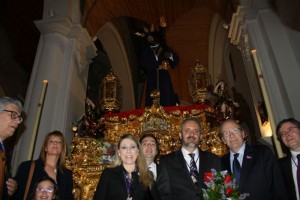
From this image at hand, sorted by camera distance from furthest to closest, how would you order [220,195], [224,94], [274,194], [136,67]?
[136,67] → [224,94] → [274,194] → [220,195]

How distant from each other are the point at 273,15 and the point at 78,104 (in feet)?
14.0

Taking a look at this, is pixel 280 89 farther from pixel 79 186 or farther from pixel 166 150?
pixel 79 186

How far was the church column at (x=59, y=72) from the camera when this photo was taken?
17.2 ft

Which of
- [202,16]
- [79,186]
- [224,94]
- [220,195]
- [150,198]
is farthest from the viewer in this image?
[202,16]

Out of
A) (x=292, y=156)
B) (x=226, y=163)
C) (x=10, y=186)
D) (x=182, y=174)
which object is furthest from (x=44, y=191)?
(x=292, y=156)

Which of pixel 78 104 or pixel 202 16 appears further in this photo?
pixel 202 16

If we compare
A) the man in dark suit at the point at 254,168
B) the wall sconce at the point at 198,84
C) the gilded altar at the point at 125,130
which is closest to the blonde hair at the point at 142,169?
the man in dark suit at the point at 254,168

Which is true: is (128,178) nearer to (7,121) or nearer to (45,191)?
(45,191)

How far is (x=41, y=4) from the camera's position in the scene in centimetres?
840

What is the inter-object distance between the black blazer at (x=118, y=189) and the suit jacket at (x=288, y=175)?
1382mm

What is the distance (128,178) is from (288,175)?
5.34 feet

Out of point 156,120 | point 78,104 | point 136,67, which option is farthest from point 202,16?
point 156,120

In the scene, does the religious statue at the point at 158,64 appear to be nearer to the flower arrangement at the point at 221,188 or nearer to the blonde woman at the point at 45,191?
the blonde woman at the point at 45,191

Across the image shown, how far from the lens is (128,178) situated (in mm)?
2299
